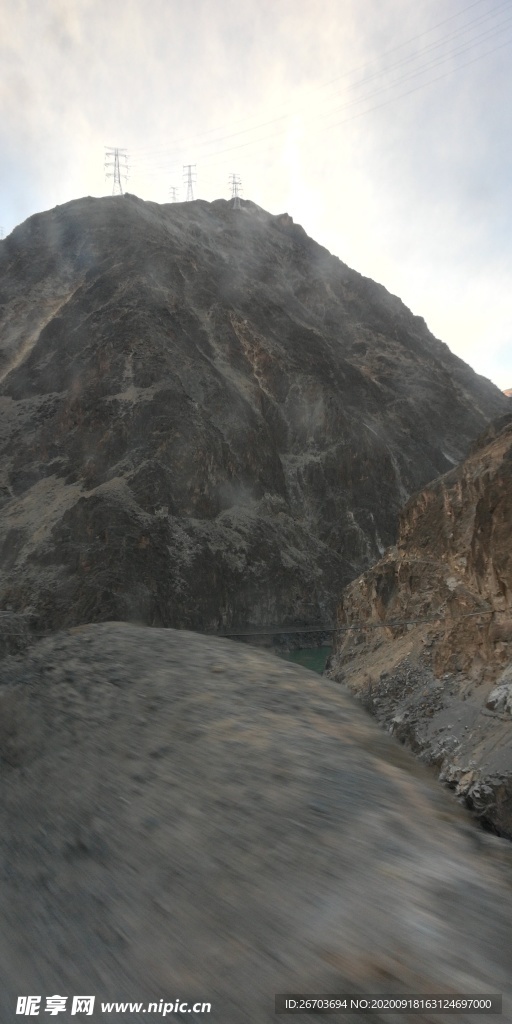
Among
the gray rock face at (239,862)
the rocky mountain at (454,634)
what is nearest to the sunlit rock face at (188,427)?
the rocky mountain at (454,634)

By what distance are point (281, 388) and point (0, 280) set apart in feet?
90.8

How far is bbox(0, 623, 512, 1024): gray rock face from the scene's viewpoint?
1.47 m

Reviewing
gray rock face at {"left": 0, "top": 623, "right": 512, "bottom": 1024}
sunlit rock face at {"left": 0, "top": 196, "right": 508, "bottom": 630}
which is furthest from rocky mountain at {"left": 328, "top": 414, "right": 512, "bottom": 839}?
sunlit rock face at {"left": 0, "top": 196, "right": 508, "bottom": 630}

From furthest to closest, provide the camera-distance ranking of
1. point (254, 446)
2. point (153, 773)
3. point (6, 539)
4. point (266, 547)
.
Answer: point (254, 446) → point (266, 547) → point (6, 539) → point (153, 773)

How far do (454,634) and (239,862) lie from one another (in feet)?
45.4

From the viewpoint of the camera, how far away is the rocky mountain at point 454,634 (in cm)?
1148

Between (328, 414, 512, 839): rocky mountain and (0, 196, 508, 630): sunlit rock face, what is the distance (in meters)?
22.8

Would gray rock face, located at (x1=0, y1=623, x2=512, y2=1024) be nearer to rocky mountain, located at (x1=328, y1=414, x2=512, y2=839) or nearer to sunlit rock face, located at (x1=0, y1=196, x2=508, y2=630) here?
rocky mountain, located at (x1=328, y1=414, x2=512, y2=839)

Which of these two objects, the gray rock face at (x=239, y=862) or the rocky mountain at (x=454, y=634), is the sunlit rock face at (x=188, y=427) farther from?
the gray rock face at (x=239, y=862)

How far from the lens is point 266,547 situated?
158ft

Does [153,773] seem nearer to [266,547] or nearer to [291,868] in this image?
[291,868]

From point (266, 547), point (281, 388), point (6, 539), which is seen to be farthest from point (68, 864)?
point (281, 388)

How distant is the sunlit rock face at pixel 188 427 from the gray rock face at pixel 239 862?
36.1 meters

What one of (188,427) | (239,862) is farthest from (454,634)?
(188,427)
